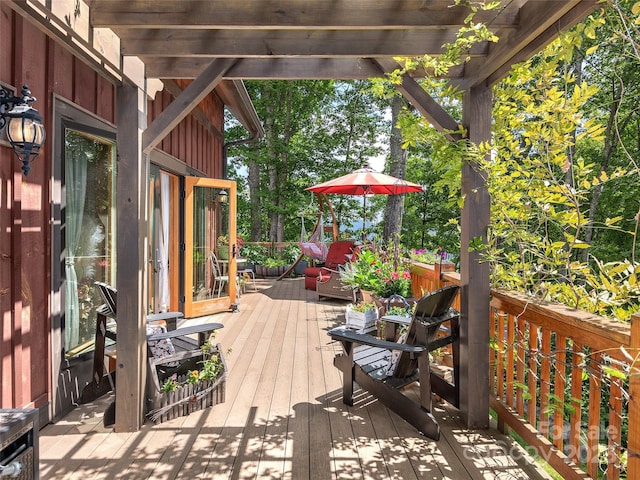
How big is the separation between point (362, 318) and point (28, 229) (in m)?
2.86

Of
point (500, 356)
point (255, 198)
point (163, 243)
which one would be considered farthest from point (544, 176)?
point (255, 198)

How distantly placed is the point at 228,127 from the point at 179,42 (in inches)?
572

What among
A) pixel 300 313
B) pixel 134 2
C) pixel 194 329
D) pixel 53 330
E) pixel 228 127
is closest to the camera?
pixel 134 2

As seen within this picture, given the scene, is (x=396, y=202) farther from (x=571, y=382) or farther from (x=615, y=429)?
(x=615, y=429)

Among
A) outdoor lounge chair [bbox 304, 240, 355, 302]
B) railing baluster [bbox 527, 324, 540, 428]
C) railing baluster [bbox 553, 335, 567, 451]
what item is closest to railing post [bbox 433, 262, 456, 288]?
railing baluster [bbox 527, 324, 540, 428]

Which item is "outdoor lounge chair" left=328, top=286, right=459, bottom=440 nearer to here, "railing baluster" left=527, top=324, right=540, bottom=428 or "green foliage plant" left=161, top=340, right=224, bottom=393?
"railing baluster" left=527, top=324, right=540, bottom=428

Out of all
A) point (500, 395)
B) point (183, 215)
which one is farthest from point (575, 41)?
point (183, 215)

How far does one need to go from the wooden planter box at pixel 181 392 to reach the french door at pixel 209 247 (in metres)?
2.53

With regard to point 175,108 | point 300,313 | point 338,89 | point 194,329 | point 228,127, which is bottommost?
point 300,313

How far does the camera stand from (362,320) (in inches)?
161

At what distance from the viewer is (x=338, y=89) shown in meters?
16.4

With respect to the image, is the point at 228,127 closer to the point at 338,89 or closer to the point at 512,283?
the point at 338,89

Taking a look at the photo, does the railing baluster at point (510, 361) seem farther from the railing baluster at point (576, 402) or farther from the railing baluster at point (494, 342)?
the railing baluster at point (576, 402)

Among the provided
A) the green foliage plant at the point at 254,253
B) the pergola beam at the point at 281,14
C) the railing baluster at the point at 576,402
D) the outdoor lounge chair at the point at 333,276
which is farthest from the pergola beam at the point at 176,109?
the green foliage plant at the point at 254,253
